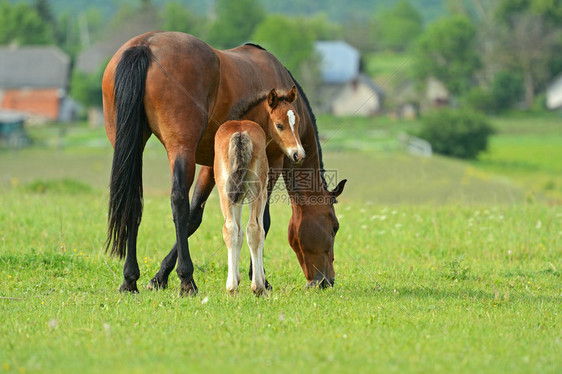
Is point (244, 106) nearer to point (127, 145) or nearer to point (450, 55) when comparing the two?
point (127, 145)

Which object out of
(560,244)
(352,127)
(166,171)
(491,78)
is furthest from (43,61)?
(560,244)

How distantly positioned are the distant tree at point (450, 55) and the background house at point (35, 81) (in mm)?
37555

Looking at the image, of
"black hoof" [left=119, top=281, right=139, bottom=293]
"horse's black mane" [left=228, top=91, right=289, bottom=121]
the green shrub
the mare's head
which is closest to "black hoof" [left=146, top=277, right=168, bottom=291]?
"black hoof" [left=119, top=281, right=139, bottom=293]

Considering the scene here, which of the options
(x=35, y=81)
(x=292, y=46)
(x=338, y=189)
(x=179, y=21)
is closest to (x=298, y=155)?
(x=338, y=189)

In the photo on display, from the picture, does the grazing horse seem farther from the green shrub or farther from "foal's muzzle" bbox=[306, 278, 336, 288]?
the green shrub

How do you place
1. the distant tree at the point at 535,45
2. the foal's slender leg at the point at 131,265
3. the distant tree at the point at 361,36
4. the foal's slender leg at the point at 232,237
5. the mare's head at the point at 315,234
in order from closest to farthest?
the foal's slender leg at the point at 232,237 → the foal's slender leg at the point at 131,265 → the mare's head at the point at 315,234 → the distant tree at the point at 535,45 → the distant tree at the point at 361,36

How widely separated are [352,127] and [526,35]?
Answer: 3396 cm

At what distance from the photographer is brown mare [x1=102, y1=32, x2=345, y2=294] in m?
7.90

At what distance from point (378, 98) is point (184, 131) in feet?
227

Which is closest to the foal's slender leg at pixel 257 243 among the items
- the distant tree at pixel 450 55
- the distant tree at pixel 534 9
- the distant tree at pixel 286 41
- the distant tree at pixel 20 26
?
the distant tree at pixel 286 41

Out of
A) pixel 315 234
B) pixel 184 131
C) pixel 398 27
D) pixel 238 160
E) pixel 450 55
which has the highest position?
pixel 398 27

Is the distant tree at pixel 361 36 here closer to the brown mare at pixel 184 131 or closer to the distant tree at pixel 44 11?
the distant tree at pixel 44 11

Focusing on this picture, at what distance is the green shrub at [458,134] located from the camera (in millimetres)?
45969

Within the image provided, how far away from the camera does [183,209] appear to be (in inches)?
314
